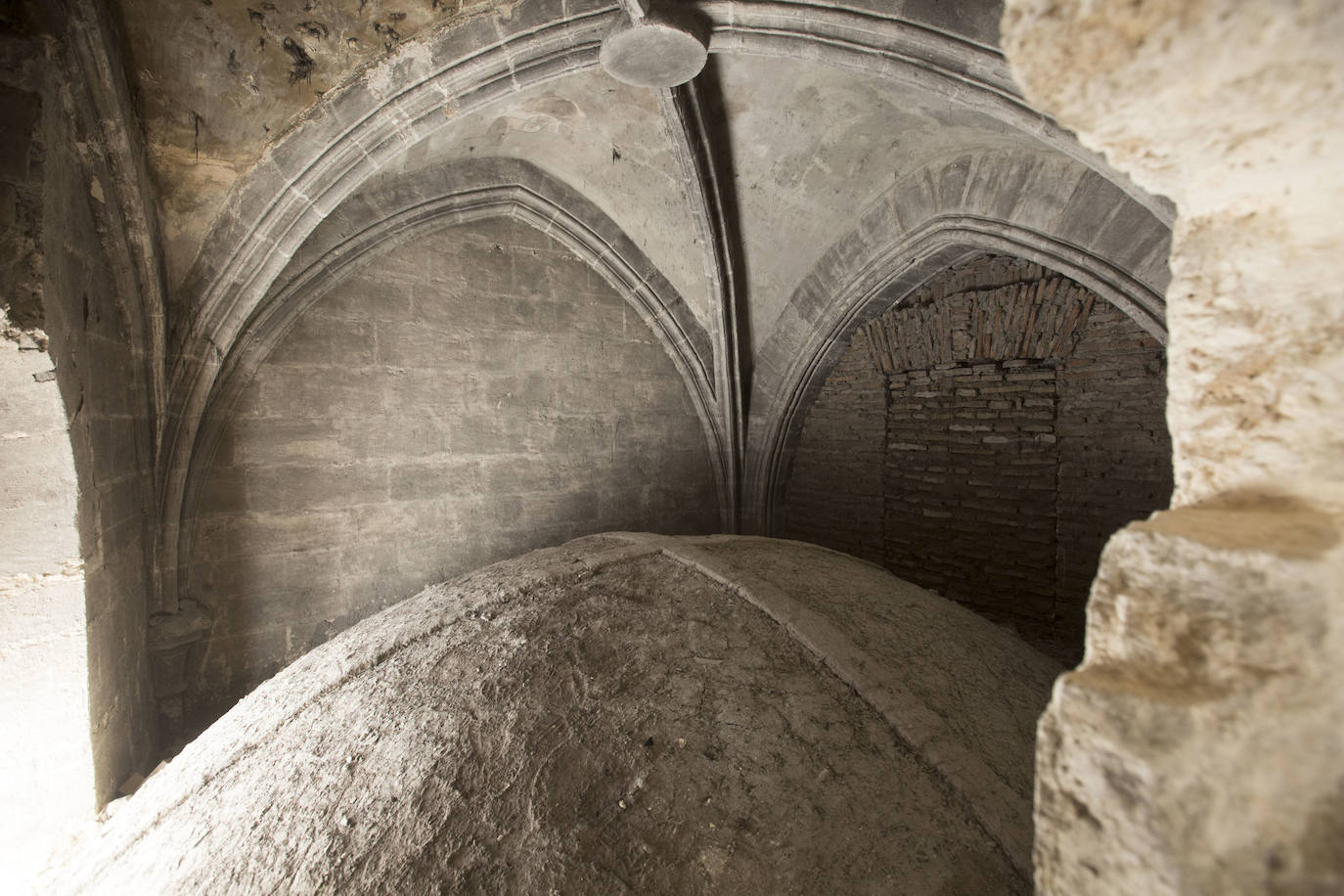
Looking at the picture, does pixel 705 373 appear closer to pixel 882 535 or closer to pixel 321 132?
pixel 882 535

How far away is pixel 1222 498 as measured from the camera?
0.98 m

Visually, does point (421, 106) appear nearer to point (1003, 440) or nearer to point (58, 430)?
point (58, 430)

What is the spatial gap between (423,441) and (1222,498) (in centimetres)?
427

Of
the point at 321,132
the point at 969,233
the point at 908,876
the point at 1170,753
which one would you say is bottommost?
the point at 908,876

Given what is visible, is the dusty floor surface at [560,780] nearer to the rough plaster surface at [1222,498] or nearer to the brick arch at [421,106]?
the rough plaster surface at [1222,498]

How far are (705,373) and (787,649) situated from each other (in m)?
3.80

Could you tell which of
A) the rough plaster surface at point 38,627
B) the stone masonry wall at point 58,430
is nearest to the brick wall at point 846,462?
the stone masonry wall at point 58,430

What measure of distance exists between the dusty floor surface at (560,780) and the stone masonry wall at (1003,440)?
8.04 ft

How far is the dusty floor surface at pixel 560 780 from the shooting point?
1.41 metres

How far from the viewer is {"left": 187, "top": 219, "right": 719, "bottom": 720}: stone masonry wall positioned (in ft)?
12.9

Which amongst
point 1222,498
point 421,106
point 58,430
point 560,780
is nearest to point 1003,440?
point 1222,498

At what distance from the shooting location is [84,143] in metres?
2.72

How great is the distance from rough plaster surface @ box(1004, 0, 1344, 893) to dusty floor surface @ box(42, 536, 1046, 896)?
0.72m

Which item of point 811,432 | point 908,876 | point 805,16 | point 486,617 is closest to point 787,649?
point 908,876
